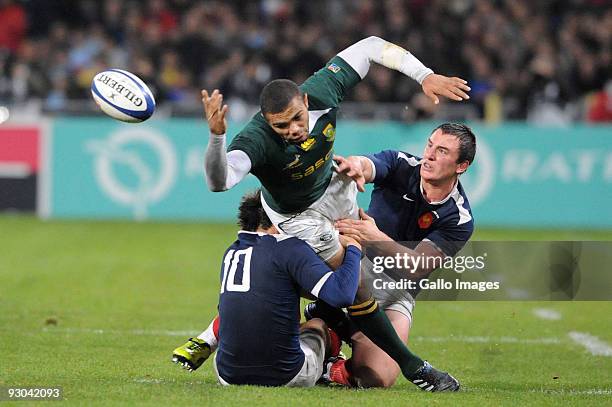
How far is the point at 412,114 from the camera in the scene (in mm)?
17750

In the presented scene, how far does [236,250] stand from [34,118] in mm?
11481

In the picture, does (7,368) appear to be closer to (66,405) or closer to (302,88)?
(66,405)

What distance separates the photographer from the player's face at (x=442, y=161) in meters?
7.69

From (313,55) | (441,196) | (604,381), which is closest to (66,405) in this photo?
(441,196)

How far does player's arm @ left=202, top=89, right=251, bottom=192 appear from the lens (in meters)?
5.82

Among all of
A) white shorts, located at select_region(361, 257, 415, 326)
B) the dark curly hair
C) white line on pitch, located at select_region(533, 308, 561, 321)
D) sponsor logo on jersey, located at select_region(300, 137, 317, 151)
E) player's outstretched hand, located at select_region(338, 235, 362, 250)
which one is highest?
sponsor logo on jersey, located at select_region(300, 137, 317, 151)

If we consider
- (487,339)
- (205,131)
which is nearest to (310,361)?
(487,339)

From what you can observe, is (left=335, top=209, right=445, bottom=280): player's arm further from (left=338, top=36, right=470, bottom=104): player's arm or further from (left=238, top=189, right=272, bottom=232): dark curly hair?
(left=338, top=36, right=470, bottom=104): player's arm

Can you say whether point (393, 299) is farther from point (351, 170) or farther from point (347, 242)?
point (351, 170)

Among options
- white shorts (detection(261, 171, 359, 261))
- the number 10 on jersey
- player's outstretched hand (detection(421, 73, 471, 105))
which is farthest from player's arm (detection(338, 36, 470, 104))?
the number 10 on jersey

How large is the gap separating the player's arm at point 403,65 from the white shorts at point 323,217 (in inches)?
31.9

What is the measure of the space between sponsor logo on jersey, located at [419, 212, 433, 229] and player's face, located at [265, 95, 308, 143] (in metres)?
1.55

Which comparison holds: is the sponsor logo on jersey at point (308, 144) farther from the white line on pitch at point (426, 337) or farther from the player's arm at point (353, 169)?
the white line on pitch at point (426, 337)

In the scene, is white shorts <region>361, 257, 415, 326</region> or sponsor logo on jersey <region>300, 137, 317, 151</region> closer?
sponsor logo on jersey <region>300, 137, 317, 151</region>
